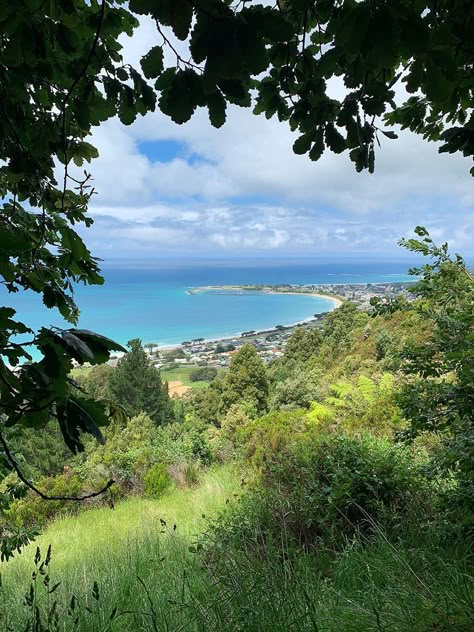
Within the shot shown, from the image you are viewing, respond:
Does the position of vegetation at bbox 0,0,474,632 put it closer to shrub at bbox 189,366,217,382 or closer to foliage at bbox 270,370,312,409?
foliage at bbox 270,370,312,409

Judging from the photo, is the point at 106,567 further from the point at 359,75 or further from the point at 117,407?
the point at 359,75

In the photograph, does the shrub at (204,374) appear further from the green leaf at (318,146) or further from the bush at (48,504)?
the green leaf at (318,146)

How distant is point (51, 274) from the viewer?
164 centimetres

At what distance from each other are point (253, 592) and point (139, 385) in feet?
78.3

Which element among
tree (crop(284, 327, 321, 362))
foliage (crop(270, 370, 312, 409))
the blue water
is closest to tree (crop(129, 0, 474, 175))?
foliage (crop(270, 370, 312, 409))

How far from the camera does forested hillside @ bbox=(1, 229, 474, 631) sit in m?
1.83

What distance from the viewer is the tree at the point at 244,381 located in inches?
723

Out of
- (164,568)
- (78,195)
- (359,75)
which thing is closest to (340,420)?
(164,568)

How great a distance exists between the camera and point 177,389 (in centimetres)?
3384

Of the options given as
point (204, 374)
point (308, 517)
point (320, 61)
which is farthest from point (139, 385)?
point (320, 61)

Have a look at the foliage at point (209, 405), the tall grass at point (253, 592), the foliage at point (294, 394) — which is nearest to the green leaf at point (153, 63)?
the tall grass at point (253, 592)

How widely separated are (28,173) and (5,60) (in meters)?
0.43

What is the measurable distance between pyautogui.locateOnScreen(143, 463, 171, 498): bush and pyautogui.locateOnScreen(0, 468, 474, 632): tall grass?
3627mm

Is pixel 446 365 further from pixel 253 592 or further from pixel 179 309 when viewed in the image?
pixel 179 309
